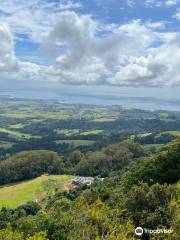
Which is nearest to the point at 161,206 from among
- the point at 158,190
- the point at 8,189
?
the point at 158,190

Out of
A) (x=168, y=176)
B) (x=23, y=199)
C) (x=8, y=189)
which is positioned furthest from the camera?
(x=8, y=189)

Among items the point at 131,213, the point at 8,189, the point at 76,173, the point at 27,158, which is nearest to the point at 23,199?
the point at 8,189

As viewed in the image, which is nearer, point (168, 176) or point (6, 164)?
point (168, 176)

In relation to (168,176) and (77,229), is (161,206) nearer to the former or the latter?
(77,229)

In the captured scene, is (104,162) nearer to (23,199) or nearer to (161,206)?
(23,199)

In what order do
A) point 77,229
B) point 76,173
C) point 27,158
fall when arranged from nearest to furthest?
1. point 77,229
2. point 76,173
3. point 27,158

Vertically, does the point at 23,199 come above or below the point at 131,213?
below
